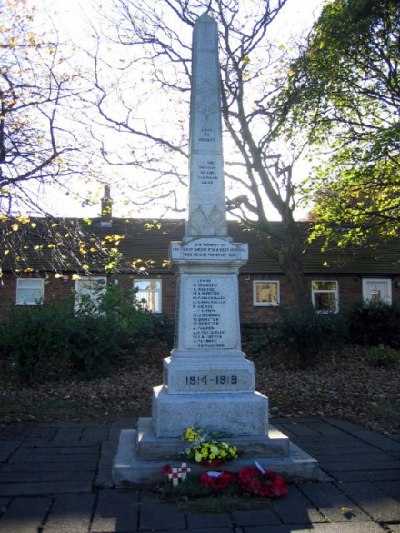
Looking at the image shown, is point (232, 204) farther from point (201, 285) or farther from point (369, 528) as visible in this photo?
point (369, 528)

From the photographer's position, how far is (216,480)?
168 inches

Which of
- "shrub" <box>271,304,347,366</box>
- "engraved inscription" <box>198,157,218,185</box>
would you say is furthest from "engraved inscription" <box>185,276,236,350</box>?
"shrub" <box>271,304,347,366</box>

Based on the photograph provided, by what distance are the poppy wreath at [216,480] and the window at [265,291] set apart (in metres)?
18.0

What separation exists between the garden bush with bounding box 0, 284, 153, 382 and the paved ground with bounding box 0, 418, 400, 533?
3.64m

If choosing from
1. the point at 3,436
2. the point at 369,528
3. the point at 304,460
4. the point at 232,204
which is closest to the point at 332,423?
the point at 304,460

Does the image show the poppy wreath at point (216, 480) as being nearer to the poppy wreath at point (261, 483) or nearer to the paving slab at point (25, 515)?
the poppy wreath at point (261, 483)

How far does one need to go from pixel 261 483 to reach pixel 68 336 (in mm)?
6546

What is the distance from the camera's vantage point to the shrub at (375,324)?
47.4 ft

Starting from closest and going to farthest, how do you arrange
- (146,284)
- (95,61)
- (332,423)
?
(332,423), (95,61), (146,284)

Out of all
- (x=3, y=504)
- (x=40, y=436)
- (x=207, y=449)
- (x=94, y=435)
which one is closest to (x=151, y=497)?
(x=207, y=449)

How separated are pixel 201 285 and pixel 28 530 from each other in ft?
9.52

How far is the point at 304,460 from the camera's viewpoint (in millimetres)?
4805

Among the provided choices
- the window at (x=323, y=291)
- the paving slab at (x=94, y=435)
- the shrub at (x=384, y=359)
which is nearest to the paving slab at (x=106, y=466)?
the paving slab at (x=94, y=435)

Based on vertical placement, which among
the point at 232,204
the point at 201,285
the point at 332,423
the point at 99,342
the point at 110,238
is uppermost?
the point at 232,204
